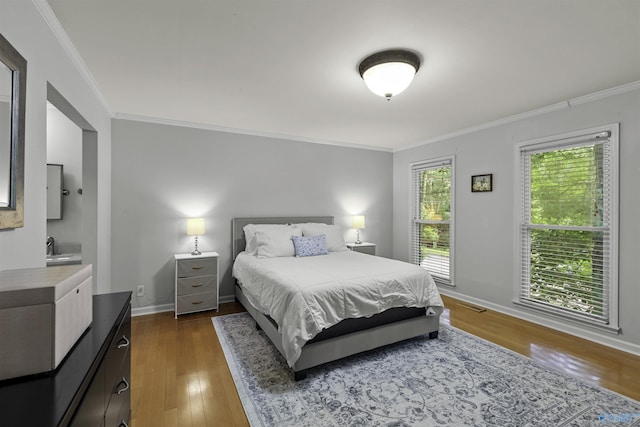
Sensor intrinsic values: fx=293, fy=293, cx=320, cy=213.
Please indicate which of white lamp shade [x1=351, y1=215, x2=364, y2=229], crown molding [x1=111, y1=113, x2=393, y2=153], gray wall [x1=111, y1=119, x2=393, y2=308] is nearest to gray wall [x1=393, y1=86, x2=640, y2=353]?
white lamp shade [x1=351, y1=215, x2=364, y2=229]

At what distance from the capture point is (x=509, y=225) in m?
3.68

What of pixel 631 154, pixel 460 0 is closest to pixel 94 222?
pixel 460 0

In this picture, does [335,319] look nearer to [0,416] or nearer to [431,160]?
[0,416]

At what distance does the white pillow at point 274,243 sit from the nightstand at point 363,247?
4.23ft

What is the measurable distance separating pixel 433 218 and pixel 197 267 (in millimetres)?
3618

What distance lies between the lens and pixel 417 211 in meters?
5.12

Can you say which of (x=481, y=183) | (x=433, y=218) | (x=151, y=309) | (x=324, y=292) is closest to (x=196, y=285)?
(x=151, y=309)

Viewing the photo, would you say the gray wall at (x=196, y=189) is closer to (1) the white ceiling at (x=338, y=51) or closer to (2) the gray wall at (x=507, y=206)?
(1) the white ceiling at (x=338, y=51)

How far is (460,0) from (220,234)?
3583 millimetres

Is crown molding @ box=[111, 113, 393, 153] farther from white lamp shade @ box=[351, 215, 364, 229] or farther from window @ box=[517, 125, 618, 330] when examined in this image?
window @ box=[517, 125, 618, 330]

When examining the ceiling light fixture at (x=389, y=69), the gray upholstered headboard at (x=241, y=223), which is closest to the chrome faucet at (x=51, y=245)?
the gray upholstered headboard at (x=241, y=223)

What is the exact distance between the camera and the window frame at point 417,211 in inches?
174

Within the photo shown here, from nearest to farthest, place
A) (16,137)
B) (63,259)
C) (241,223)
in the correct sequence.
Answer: (16,137)
(63,259)
(241,223)

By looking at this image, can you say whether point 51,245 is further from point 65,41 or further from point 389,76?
point 389,76
